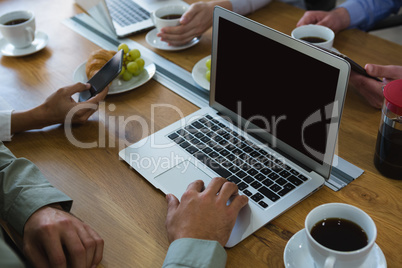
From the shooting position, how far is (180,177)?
90 cm

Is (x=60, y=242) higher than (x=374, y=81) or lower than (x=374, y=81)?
lower

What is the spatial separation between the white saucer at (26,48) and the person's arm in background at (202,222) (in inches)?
32.6

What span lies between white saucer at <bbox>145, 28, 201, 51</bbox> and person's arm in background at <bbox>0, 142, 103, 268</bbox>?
0.63 m

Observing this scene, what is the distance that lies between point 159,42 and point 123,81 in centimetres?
25

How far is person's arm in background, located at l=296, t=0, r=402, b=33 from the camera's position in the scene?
1.37 m

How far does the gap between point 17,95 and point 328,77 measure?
86 cm

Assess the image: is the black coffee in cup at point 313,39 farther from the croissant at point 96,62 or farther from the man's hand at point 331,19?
the croissant at point 96,62

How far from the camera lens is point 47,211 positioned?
0.80m

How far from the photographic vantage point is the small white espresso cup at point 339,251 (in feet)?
2.02

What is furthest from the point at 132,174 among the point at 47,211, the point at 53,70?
the point at 53,70

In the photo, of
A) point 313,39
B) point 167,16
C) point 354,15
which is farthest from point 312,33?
point 167,16

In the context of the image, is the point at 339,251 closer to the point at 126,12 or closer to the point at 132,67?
the point at 132,67

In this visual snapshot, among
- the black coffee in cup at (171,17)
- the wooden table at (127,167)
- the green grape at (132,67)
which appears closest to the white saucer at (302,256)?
the wooden table at (127,167)

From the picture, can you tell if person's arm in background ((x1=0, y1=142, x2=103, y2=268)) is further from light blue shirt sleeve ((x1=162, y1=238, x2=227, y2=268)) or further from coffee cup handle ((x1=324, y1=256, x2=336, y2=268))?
coffee cup handle ((x1=324, y1=256, x2=336, y2=268))
